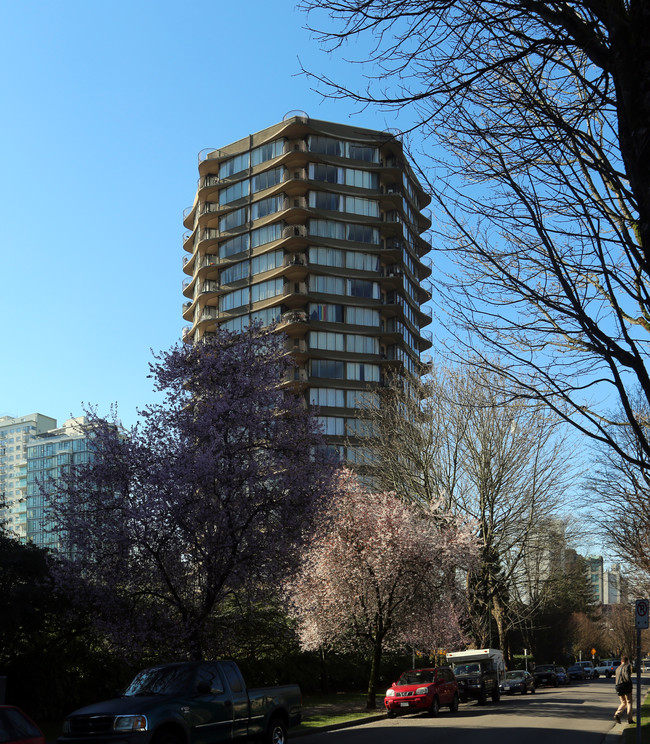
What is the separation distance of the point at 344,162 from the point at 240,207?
10792 millimetres

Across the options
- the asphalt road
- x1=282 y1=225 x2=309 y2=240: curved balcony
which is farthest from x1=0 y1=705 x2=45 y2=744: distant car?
x1=282 y1=225 x2=309 y2=240: curved balcony

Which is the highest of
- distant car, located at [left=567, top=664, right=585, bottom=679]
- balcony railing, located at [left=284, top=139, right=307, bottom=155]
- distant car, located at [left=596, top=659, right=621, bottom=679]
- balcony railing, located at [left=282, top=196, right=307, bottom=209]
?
balcony railing, located at [left=284, top=139, right=307, bottom=155]

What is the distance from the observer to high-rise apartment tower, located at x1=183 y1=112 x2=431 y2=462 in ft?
250

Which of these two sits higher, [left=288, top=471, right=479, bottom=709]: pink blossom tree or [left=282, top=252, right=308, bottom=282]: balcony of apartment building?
[left=282, top=252, right=308, bottom=282]: balcony of apartment building

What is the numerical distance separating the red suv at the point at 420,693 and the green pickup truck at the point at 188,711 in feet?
37.0

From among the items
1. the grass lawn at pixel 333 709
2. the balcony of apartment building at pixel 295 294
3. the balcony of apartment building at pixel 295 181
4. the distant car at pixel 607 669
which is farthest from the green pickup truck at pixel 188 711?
the distant car at pixel 607 669

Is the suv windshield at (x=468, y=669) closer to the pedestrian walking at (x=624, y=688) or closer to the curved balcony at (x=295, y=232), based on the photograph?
the pedestrian walking at (x=624, y=688)

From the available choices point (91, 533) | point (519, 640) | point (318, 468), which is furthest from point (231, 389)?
point (519, 640)

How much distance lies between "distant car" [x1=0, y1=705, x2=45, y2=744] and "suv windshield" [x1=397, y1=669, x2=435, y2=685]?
19.0 meters

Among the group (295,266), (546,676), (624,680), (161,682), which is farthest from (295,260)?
(161,682)

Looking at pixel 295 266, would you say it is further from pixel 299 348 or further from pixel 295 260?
pixel 299 348

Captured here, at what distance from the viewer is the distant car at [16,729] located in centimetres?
926

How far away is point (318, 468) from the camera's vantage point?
1986 cm

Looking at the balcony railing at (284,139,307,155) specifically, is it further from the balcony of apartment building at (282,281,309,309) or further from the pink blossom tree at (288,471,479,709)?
the pink blossom tree at (288,471,479,709)
